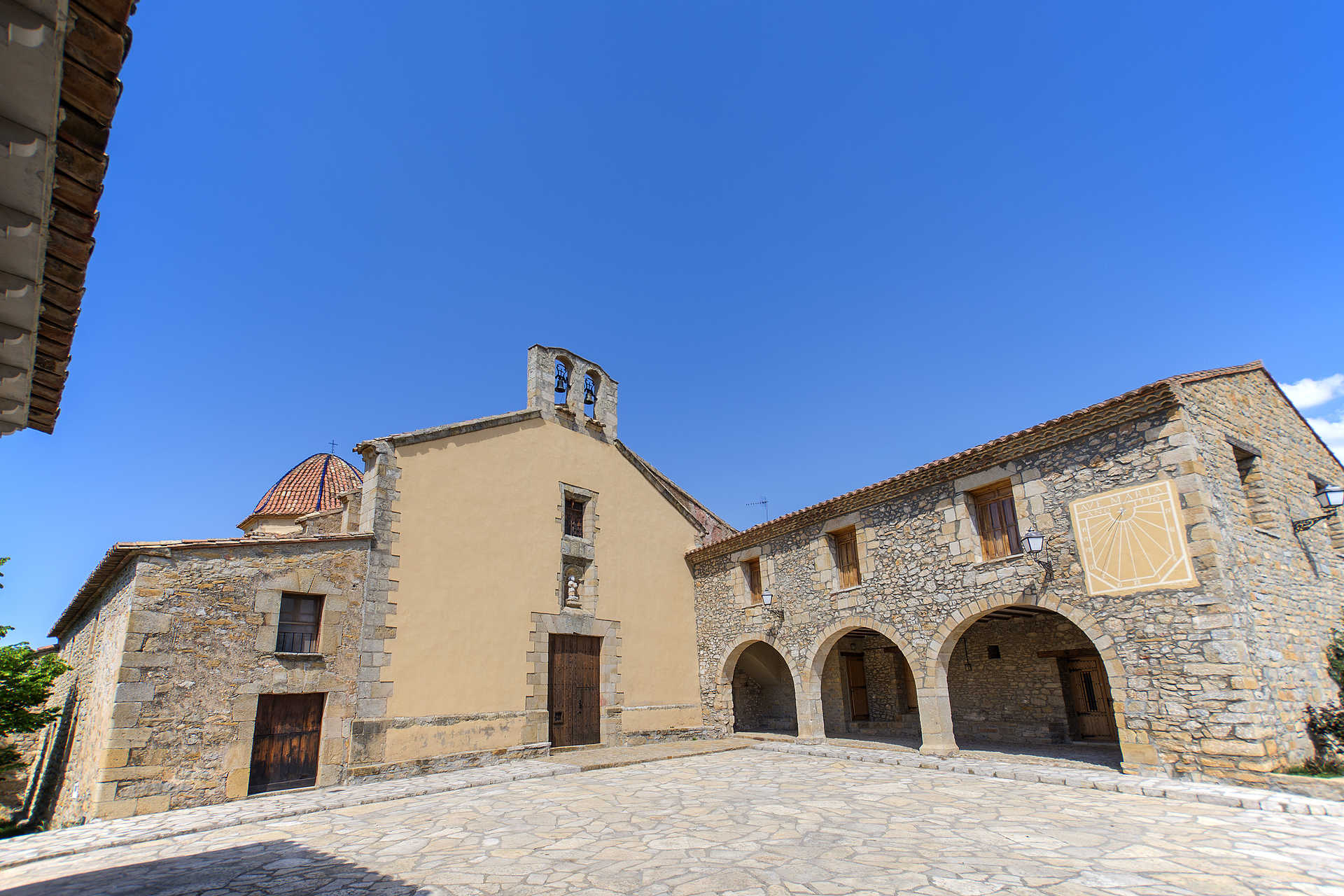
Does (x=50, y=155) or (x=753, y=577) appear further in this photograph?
(x=753, y=577)

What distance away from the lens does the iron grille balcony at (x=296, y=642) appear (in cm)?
946

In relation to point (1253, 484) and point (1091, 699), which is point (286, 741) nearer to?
point (1091, 699)

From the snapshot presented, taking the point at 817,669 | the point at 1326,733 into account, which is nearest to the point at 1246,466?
the point at 1326,733

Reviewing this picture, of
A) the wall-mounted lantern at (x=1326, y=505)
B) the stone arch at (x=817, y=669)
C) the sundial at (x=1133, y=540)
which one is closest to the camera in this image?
the sundial at (x=1133, y=540)

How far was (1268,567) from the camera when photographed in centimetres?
855

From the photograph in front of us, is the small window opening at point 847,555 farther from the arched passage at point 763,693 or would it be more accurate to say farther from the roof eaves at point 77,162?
the roof eaves at point 77,162

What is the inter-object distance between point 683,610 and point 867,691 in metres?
4.68

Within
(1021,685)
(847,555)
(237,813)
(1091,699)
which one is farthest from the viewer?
(847,555)

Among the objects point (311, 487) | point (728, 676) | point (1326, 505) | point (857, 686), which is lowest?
point (857, 686)

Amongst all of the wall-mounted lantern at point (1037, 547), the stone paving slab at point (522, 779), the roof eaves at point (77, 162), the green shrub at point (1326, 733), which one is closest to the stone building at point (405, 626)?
the stone paving slab at point (522, 779)

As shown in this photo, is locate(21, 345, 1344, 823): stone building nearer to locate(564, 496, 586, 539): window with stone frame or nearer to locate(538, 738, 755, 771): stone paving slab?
locate(564, 496, 586, 539): window with stone frame

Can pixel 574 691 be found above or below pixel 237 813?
above

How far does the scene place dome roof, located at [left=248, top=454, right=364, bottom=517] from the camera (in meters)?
16.4

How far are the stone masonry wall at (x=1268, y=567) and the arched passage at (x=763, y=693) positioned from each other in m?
9.45
